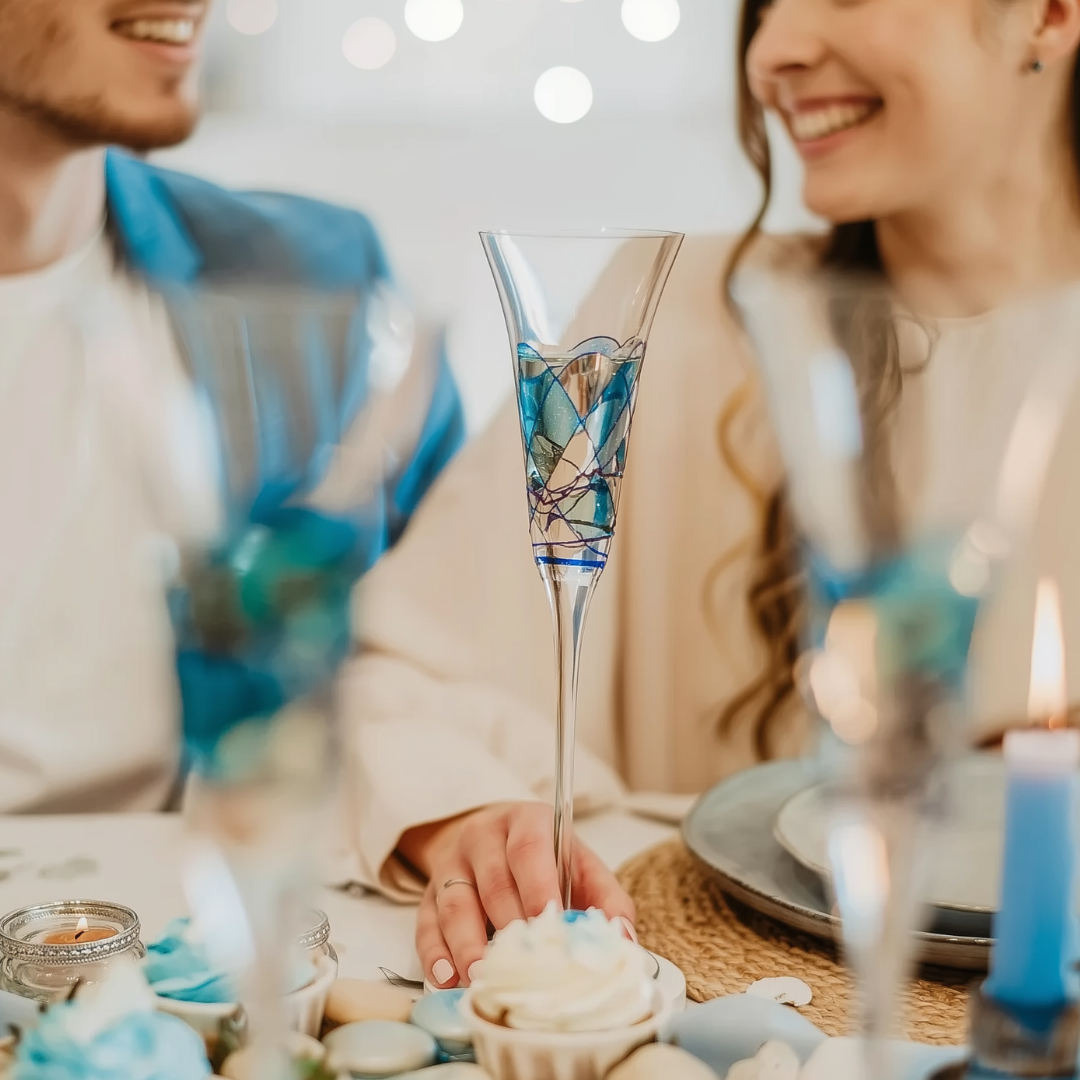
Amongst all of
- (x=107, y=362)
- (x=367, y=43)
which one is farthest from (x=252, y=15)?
(x=107, y=362)

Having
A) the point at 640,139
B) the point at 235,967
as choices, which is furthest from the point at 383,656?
the point at 235,967

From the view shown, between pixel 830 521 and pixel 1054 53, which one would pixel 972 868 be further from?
pixel 1054 53

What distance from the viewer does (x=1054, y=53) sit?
125cm

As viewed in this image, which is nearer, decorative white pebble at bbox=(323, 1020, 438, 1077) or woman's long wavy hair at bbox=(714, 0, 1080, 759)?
decorative white pebble at bbox=(323, 1020, 438, 1077)

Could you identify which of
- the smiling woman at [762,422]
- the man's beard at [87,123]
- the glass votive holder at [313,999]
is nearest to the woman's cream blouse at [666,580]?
the smiling woman at [762,422]

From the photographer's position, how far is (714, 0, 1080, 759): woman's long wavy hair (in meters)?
1.34

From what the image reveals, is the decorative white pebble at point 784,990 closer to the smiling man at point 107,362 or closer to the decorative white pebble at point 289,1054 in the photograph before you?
the decorative white pebble at point 289,1054

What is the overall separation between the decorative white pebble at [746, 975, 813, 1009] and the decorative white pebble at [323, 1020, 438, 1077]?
0.17 meters

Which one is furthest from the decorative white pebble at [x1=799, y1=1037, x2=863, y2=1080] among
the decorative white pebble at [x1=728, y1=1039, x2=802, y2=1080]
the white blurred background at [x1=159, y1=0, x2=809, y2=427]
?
the white blurred background at [x1=159, y1=0, x2=809, y2=427]

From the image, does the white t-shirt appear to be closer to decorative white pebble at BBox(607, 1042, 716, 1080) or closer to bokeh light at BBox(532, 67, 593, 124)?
bokeh light at BBox(532, 67, 593, 124)

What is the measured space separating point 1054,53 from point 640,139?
387mm

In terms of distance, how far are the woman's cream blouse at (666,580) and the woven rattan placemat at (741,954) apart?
485 mm

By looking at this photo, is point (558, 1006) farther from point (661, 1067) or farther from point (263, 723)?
point (263, 723)

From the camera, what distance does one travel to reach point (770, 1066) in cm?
52
